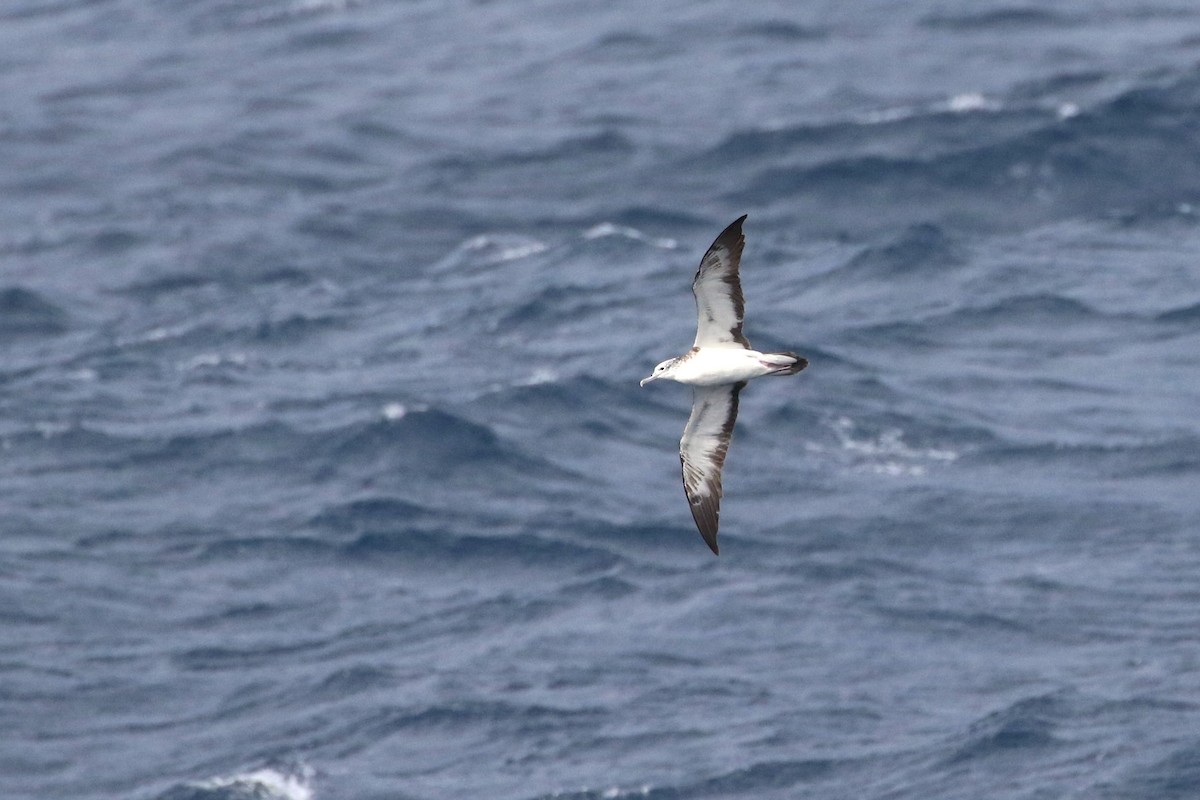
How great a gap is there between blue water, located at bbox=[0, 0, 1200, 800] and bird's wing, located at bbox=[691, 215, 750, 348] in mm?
14870

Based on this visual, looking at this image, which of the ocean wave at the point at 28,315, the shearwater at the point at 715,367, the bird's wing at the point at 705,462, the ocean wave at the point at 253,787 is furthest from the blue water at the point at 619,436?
the shearwater at the point at 715,367

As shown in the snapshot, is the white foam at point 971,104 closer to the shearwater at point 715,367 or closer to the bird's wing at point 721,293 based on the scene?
the shearwater at point 715,367

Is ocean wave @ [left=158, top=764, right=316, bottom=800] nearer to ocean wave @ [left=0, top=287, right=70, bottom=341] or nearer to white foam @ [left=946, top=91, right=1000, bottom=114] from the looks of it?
ocean wave @ [left=0, top=287, right=70, bottom=341]

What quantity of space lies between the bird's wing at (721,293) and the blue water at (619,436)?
48.8 feet

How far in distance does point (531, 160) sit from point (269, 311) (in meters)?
10.8

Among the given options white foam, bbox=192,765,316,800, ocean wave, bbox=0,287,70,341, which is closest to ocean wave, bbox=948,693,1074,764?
white foam, bbox=192,765,316,800

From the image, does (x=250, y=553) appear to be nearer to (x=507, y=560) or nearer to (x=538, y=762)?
(x=507, y=560)

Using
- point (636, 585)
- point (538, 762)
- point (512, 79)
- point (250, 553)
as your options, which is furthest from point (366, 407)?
point (512, 79)

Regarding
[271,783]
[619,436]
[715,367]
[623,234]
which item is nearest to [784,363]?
[715,367]

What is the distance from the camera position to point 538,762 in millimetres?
37188

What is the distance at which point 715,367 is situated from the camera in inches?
884

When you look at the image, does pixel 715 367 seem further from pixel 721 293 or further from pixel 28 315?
pixel 28 315

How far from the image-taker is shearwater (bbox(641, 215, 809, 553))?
71.6ft

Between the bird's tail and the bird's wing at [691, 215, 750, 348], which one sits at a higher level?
the bird's wing at [691, 215, 750, 348]
